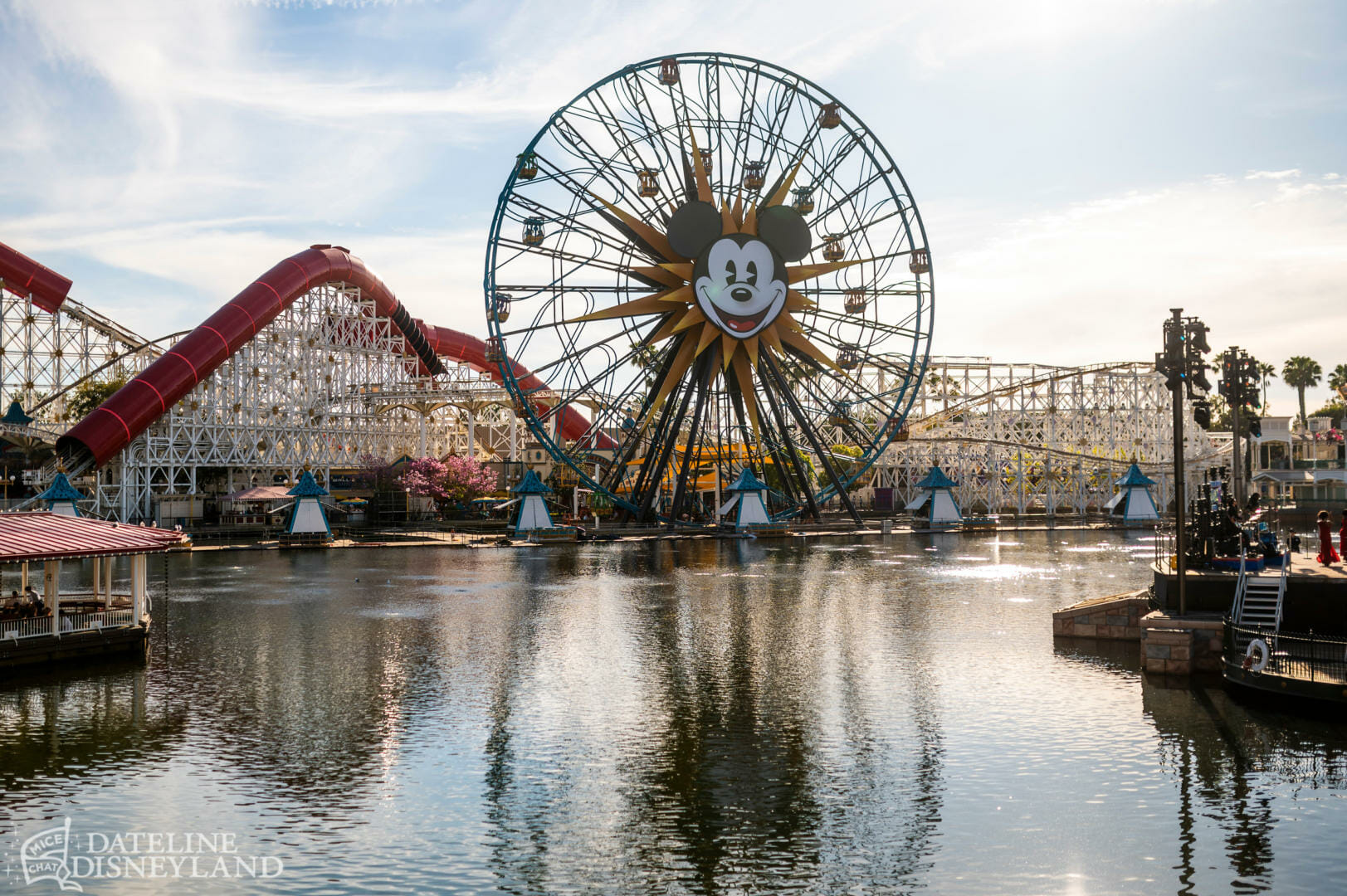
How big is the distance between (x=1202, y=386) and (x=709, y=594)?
55.6 ft

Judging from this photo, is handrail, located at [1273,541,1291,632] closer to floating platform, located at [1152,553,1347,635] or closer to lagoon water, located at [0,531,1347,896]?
floating platform, located at [1152,553,1347,635]

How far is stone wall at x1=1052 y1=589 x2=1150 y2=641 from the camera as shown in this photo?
26781 mm

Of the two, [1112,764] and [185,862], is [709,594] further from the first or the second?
[185,862]

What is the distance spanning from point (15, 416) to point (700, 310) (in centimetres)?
4274

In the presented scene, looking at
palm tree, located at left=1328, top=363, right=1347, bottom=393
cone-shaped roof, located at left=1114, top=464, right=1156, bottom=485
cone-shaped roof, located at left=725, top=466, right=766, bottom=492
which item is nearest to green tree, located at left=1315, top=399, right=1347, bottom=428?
palm tree, located at left=1328, top=363, right=1347, bottom=393

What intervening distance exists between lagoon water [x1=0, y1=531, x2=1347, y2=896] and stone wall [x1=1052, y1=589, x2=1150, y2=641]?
59cm

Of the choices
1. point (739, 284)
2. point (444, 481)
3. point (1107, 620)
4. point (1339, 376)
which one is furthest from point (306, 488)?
point (1339, 376)

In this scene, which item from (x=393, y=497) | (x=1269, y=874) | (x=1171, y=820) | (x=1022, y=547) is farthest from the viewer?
(x=393, y=497)

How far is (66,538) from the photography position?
1012 inches

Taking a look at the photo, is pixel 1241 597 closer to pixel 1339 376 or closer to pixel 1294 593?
pixel 1294 593

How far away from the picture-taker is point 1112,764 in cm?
1653

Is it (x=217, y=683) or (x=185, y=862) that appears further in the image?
(x=217, y=683)

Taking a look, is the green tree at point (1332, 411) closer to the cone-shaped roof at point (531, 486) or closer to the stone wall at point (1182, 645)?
the cone-shaped roof at point (531, 486)

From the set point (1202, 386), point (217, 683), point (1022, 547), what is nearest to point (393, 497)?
point (1022, 547)
